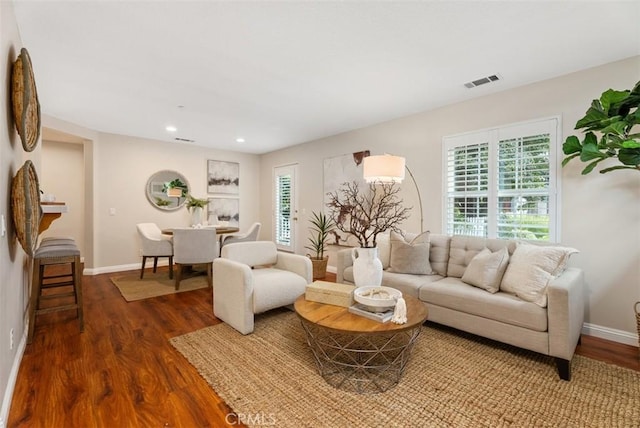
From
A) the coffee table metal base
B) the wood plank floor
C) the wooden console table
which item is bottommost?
the wood plank floor

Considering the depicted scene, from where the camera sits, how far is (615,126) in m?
2.04

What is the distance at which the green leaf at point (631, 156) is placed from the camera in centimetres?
202

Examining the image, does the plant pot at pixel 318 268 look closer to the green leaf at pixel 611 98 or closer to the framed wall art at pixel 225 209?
the framed wall art at pixel 225 209

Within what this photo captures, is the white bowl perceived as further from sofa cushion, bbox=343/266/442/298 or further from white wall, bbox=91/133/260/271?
white wall, bbox=91/133/260/271

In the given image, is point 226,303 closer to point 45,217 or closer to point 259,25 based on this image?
point 45,217

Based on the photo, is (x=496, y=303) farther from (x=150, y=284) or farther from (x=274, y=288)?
(x=150, y=284)

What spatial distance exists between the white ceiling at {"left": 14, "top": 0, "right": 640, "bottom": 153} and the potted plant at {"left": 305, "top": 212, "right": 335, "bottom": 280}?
2015 millimetres

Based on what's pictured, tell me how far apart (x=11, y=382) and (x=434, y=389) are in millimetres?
2615

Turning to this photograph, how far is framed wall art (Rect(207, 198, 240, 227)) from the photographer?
20.3 feet

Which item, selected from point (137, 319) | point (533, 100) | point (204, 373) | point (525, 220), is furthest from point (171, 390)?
point (533, 100)

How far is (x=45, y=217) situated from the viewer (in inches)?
111

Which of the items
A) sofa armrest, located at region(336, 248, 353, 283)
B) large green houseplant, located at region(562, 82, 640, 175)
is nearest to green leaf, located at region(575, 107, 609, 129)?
large green houseplant, located at region(562, 82, 640, 175)

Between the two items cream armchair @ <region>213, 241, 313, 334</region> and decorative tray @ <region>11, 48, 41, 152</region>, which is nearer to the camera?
decorative tray @ <region>11, 48, 41, 152</region>

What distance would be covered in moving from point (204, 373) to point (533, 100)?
3.89 m
